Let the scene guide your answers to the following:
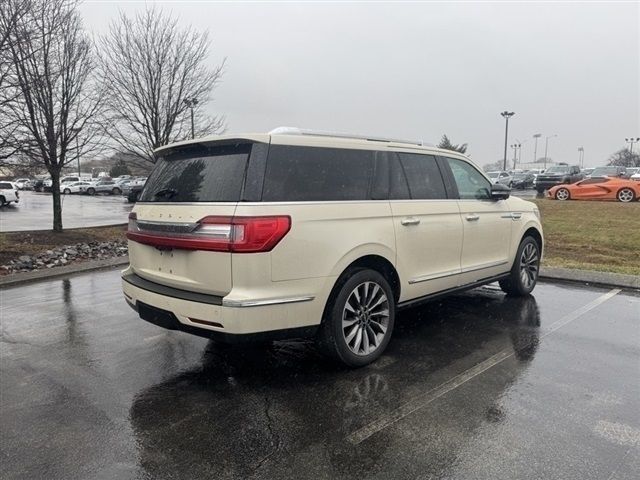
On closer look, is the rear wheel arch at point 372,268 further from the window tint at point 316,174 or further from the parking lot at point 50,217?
the parking lot at point 50,217

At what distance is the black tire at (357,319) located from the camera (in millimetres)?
3740

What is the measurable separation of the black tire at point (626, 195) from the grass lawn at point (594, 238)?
428 cm

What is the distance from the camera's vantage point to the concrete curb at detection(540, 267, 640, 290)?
22.6ft

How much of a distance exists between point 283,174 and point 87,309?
388 centimetres

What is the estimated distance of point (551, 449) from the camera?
2.80 meters

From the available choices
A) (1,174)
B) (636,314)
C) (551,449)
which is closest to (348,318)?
(551,449)

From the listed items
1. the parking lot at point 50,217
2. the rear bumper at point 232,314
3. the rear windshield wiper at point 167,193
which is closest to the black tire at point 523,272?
the rear bumper at point 232,314

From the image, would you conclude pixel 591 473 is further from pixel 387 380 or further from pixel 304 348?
pixel 304 348

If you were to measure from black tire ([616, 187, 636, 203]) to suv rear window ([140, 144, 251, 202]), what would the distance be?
21.5 m

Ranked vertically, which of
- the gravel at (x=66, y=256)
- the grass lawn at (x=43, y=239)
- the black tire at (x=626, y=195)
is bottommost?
the gravel at (x=66, y=256)

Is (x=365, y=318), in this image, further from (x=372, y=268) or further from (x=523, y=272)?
(x=523, y=272)

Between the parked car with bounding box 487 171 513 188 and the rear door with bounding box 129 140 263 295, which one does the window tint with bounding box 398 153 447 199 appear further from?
the parked car with bounding box 487 171 513 188

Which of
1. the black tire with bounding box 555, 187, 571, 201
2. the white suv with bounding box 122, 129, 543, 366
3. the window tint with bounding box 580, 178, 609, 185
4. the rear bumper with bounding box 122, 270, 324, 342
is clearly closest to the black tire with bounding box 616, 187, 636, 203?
the window tint with bounding box 580, 178, 609, 185

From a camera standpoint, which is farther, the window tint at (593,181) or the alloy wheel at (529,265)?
the window tint at (593,181)
